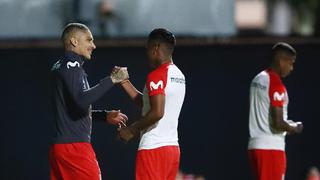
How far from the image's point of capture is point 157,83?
9.79 meters

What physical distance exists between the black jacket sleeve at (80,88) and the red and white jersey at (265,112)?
6.90ft

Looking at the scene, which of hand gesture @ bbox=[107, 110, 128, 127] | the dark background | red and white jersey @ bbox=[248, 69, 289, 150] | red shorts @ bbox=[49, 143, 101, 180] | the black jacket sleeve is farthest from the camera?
the dark background

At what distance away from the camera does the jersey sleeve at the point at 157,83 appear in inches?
384

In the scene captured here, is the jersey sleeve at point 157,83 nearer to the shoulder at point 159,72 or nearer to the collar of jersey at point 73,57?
the shoulder at point 159,72

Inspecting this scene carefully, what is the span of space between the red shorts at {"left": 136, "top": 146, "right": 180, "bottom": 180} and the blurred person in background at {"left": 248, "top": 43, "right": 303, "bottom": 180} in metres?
1.63

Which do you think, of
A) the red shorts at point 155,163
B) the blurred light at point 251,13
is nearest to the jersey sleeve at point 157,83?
the red shorts at point 155,163

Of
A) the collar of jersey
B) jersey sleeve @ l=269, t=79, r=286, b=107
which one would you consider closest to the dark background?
jersey sleeve @ l=269, t=79, r=286, b=107

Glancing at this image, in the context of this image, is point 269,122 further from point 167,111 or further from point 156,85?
point 156,85

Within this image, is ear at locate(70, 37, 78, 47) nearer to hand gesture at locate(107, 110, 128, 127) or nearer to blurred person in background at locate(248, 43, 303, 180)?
Result: hand gesture at locate(107, 110, 128, 127)

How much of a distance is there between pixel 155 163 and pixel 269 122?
1851mm

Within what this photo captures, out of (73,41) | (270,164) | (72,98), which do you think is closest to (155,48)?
(73,41)

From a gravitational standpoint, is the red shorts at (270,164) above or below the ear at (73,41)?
below

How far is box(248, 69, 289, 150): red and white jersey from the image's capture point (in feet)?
36.9

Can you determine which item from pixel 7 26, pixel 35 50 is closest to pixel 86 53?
pixel 35 50
